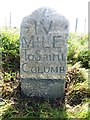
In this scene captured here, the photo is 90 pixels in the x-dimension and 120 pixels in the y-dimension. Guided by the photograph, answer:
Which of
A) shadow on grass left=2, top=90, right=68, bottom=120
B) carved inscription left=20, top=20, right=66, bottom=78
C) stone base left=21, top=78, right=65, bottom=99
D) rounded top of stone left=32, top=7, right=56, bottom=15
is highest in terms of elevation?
rounded top of stone left=32, top=7, right=56, bottom=15

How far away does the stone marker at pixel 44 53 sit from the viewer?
3.70 meters

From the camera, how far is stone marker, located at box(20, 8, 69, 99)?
3.70 m

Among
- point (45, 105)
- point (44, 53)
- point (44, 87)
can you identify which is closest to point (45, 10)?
point (44, 53)

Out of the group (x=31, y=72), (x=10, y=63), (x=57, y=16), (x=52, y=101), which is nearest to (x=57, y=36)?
(x=57, y=16)

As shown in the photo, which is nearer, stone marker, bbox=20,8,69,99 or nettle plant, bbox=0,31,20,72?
stone marker, bbox=20,8,69,99

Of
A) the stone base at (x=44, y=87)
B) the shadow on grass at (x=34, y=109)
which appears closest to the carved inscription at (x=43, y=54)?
the stone base at (x=44, y=87)

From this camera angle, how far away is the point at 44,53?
3781 millimetres

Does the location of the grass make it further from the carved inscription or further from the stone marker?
the carved inscription

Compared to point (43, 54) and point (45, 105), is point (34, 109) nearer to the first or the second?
point (45, 105)

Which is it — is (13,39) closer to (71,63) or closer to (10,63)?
(10,63)

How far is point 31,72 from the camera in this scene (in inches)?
152

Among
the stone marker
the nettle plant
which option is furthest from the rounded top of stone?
the nettle plant

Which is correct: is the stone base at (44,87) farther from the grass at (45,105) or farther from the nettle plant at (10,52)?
the nettle plant at (10,52)

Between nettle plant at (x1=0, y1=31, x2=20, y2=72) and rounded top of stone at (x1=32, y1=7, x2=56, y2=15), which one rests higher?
rounded top of stone at (x1=32, y1=7, x2=56, y2=15)
